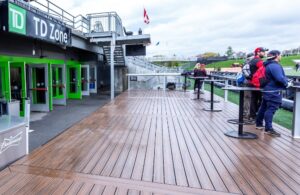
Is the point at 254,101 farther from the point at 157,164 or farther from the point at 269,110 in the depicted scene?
the point at 157,164

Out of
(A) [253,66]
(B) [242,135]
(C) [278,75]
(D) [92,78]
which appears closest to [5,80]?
(B) [242,135]

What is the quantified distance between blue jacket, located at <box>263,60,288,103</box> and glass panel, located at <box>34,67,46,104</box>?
675 centimetres

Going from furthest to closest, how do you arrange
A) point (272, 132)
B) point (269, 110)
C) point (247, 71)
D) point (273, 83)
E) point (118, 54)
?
point (118, 54) < point (247, 71) < point (272, 132) < point (269, 110) < point (273, 83)

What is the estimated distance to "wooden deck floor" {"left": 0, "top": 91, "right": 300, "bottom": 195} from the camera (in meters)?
2.42

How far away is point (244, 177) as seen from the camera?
2617 millimetres

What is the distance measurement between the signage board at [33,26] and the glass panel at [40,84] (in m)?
1.31

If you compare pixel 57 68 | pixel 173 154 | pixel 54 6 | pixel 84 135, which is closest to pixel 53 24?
pixel 54 6

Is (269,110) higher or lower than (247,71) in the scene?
lower

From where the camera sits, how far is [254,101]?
207 inches

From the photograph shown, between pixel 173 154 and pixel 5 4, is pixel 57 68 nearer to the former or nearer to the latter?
pixel 5 4

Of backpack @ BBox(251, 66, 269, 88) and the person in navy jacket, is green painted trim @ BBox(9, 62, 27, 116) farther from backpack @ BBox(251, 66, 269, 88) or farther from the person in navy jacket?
the person in navy jacket

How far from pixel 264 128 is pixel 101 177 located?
348cm

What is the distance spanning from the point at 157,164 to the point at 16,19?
4630 mm

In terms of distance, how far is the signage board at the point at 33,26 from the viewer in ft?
16.8
